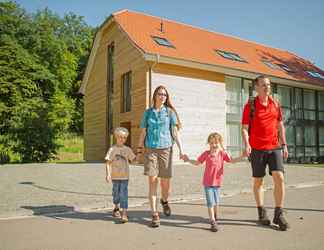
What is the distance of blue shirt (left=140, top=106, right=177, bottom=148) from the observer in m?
5.16

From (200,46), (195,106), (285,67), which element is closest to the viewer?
(195,106)

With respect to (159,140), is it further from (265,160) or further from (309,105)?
(309,105)

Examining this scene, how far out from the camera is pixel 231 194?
7492mm

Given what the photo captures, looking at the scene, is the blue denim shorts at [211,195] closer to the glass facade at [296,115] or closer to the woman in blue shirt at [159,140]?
the woman in blue shirt at [159,140]

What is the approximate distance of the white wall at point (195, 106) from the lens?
16.9 meters

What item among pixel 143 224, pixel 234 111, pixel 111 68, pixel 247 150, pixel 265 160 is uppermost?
pixel 111 68

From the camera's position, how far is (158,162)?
5172 mm

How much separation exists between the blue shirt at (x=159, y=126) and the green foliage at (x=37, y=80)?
17426mm

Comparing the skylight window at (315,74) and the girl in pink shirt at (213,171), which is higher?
the skylight window at (315,74)

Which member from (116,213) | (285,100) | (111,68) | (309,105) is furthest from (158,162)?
(309,105)

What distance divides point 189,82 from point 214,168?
13.0 m

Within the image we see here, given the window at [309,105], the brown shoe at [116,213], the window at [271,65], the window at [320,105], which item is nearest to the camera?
the brown shoe at [116,213]

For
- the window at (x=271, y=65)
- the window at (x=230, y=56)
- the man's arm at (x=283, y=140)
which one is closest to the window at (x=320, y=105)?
the window at (x=271, y=65)

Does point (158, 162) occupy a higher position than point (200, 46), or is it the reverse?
point (200, 46)
